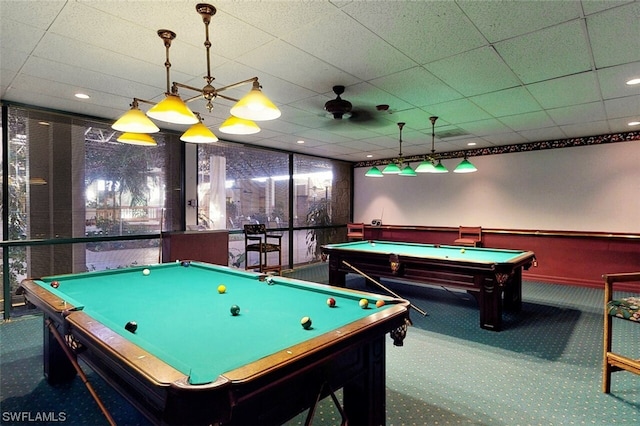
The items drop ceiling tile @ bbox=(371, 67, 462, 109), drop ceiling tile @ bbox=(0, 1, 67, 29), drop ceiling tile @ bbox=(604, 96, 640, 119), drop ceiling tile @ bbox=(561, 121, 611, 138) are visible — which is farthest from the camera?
drop ceiling tile @ bbox=(561, 121, 611, 138)

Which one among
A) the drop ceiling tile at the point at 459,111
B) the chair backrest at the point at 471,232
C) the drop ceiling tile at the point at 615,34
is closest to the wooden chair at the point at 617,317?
the drop ceiling tile at the point at 615,34

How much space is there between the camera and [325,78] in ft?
10.1

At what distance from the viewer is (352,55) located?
8.60ft

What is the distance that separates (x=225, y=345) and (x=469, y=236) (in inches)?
248

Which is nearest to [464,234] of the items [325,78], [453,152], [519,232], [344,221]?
[519,232]

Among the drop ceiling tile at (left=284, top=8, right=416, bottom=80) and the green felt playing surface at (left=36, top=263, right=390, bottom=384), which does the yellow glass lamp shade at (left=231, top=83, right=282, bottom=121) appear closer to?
the drop ceiling tile at (left=284, top=8, right=416, bottom=80)

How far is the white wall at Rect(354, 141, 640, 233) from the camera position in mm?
5465

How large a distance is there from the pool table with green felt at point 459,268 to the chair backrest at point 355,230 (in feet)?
7.31

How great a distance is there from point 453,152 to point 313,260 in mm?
3852

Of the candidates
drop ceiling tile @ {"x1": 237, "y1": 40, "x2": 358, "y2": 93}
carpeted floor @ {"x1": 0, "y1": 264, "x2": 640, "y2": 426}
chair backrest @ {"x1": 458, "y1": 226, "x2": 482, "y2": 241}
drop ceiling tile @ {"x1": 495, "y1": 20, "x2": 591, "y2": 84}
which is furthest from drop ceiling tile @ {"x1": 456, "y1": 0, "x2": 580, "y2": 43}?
chair backrest @ {"x1": 458, "y1": 226, "x2": 482, "y2": 241}

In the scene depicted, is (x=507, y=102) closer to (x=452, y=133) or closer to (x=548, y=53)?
(x=548, y=53)

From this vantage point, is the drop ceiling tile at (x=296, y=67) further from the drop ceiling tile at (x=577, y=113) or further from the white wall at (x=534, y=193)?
the white wall at (x=534, y=193)

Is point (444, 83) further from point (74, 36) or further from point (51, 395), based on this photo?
point (51, 395)

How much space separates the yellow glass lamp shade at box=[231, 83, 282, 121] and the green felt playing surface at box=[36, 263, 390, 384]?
3.75 ft
